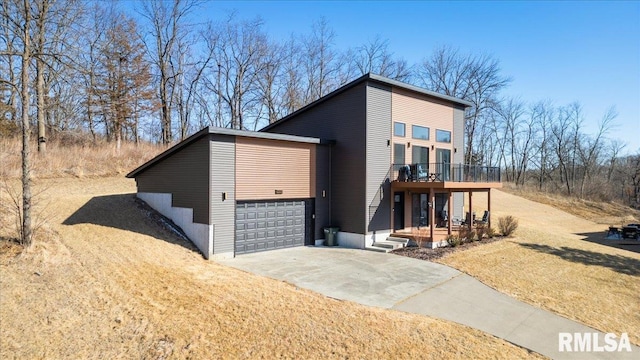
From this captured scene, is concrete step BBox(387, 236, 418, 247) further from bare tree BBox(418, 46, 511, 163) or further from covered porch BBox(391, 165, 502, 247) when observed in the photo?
bare tree BBox(418, 46, 511, 163)

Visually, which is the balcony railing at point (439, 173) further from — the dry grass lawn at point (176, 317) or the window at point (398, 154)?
the dry grass lawn at point (176, 317)

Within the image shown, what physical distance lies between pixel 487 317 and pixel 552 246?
31.8ft

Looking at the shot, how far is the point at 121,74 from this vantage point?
81.7ft

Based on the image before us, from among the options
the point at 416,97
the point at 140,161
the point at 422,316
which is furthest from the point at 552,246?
the point at 140,161

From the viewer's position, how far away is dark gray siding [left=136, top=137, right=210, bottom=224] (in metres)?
12.0

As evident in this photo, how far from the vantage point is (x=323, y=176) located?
51.0 feet

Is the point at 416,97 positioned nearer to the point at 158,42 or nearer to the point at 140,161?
the point at 140,161

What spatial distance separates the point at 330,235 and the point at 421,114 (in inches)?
287

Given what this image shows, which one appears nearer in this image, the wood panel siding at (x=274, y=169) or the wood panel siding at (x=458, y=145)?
the wood panel siding at (x=274, y=169)

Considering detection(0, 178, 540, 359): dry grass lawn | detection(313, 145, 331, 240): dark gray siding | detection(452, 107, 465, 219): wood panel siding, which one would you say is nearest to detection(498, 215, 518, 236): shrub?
detection(452, 107, 465, 219): wood panel siding

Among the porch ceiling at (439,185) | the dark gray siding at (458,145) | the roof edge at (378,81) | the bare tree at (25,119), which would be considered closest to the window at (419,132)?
the roof edge at (378,81)

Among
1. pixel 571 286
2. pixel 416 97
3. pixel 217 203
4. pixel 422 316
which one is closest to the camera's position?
pixel 422 316

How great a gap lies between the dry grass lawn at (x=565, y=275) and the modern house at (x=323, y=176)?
2.70 m

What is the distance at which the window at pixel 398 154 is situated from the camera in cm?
1575
